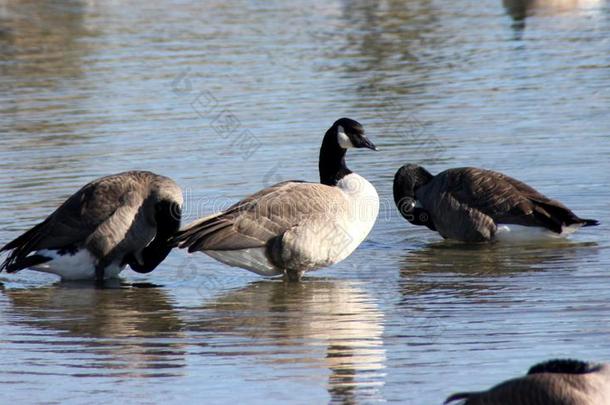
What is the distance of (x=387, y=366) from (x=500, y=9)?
22.7 meters

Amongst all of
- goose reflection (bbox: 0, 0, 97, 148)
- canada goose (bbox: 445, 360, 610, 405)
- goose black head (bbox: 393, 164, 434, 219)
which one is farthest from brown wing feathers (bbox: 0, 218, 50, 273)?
canada goose (bbox: 445, 360, 610, 405)

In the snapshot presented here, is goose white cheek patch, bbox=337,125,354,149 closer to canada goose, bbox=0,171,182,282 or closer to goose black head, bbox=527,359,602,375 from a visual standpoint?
canada goose, bbox=0,171,182,282

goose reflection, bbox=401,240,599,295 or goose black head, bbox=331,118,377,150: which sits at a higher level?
goose black head, bbox=331,118,377,150

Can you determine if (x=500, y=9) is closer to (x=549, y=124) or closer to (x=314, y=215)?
(x=549, y=124)

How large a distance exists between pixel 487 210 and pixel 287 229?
2348 mm

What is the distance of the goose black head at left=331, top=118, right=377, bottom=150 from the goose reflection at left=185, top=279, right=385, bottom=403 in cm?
131

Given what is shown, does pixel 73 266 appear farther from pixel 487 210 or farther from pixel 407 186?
pixel 487 210

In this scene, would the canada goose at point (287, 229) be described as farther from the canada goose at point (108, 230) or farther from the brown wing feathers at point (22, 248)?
the brown wing feathers at point (22, 248)

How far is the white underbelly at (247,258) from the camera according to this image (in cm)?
1062

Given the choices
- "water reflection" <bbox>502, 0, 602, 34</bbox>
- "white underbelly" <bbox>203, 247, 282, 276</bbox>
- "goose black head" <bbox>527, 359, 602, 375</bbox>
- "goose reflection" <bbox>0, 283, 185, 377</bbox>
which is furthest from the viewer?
"water reflection" <bbox>502, 0, 602, 34</bbox>

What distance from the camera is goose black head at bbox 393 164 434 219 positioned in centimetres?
1266

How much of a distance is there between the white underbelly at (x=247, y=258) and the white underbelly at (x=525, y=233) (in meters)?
2.39

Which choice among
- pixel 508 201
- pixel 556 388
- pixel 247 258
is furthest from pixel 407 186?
pixel 556 388

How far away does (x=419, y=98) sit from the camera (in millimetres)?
18797
